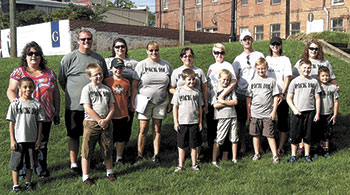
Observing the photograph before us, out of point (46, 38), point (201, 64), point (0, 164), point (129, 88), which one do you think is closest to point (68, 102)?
point (129, 88)

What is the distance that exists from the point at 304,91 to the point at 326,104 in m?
0.52

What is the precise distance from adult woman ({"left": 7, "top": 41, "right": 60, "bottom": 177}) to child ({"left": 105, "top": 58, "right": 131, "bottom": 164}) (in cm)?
81

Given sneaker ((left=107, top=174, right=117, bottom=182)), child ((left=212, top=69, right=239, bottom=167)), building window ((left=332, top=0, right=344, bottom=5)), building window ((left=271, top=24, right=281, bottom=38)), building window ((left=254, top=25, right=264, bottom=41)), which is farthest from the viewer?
building window ((left=254, top=25, right=264, bottom=41))

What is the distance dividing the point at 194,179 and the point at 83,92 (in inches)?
76.1

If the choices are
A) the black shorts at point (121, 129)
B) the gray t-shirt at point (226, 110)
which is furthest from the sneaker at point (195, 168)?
the black shorts at point (121, 129)

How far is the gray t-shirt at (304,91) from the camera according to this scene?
5520 millimetres

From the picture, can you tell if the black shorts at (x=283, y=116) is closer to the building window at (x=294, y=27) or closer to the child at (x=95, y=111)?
the child at (x=95, y=111)

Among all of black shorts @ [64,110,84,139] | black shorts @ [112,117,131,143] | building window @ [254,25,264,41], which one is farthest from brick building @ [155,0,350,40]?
black shorts @ [64,110,84,139]

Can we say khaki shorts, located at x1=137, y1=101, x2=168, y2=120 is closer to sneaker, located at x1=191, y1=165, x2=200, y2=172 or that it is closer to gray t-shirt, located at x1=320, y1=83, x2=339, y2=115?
sneaker, located at x1=191, y1=165, x2=200, y2=172

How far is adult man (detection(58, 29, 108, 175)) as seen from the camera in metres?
4.98

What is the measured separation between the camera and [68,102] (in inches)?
199

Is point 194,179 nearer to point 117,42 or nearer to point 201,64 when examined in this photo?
point 117,42

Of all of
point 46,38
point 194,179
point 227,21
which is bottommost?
point 194,179

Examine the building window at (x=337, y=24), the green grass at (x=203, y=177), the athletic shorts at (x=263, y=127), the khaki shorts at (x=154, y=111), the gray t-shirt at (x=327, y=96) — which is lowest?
the green grass at (x=203, y=177)
